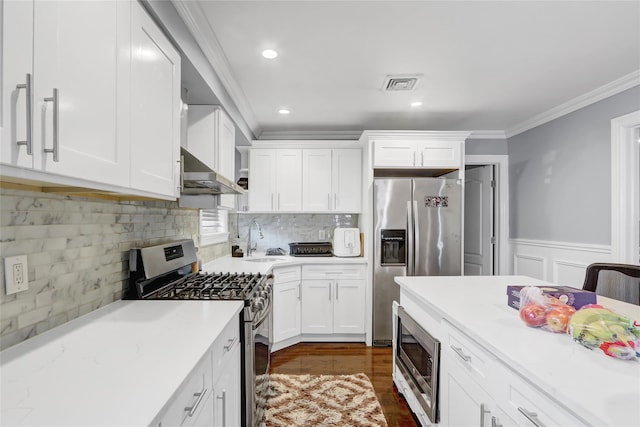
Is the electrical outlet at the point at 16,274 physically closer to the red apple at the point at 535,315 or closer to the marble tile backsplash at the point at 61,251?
the marble tile backsplash at the point at 61,251

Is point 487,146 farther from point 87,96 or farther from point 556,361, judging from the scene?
point 87,96

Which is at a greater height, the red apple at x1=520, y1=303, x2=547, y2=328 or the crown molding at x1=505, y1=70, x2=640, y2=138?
the crown molding at x1=505, y1=70, x2=640, y2=138

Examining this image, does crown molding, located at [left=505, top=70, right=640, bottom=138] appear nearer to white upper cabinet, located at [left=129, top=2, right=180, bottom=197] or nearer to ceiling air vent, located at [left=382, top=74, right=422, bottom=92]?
ceiling air vent, located at [left=382, top=74, right=422, bottom=92]

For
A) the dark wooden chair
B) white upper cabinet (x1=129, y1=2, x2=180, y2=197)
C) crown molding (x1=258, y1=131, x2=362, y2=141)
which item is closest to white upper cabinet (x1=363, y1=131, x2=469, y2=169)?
crown molding (x1=258, y1=131, x2=362, y2=141)

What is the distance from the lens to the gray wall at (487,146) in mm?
4336

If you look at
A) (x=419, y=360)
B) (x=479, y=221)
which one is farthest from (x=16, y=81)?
(x=479, y=221)

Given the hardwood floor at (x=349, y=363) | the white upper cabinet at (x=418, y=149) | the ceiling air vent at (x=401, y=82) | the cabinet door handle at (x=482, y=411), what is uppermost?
the ceiling air vent at (x=401, y=82)

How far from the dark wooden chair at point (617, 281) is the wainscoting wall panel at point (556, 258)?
1.10 m

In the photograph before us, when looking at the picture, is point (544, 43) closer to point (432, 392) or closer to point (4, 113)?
point (432, 392)

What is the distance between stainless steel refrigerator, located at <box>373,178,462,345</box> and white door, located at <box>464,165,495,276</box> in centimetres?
118

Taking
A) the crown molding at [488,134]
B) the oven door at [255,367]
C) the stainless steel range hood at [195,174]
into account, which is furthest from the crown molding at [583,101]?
the oven door at [255,367]

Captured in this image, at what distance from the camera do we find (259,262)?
3.35 meters

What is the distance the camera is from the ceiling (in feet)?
5.95

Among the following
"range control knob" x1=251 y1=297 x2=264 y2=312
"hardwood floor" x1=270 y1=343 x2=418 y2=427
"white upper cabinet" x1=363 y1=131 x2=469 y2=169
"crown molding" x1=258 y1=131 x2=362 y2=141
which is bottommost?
"hardwood floor" x1=270 y1=343 x2=418 y2=427
